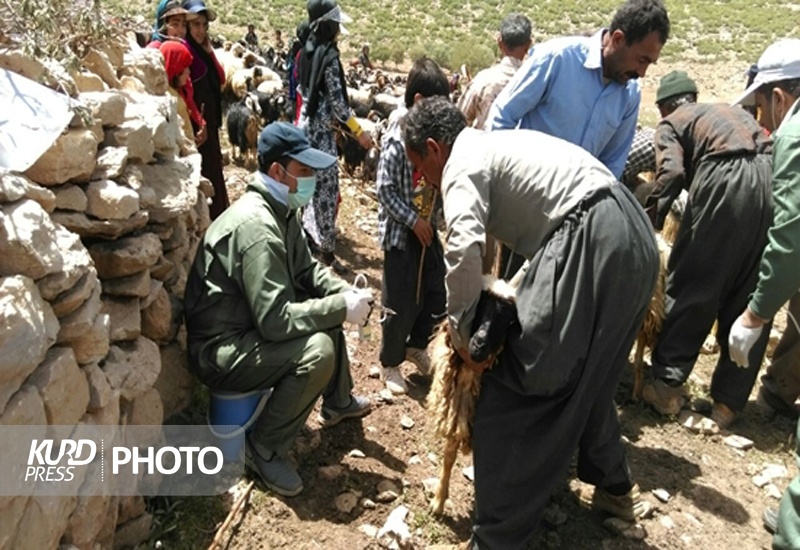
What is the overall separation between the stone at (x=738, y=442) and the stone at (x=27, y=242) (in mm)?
3565

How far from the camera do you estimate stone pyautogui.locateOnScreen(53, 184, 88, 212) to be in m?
2.56

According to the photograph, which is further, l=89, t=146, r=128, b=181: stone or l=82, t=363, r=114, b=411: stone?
l=89, t=146, r=128, b=181: stone

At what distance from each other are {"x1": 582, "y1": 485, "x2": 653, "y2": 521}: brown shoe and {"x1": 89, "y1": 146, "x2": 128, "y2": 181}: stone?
8.18 ft

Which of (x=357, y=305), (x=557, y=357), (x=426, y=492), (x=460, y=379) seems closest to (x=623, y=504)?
(x=426, y=492)

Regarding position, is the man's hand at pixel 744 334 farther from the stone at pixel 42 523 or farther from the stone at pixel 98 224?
the stone at pixel 42 523

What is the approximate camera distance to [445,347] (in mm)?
2932

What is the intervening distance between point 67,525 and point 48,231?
98 cm

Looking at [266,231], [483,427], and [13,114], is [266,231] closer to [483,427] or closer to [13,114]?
[13,114]

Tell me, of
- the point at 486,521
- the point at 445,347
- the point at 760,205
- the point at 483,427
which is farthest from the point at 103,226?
the point at 760,205

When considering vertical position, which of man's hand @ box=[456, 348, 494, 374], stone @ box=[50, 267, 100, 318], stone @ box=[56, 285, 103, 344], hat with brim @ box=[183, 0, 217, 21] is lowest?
man's hand @ box=[456, 348, 494, 374]

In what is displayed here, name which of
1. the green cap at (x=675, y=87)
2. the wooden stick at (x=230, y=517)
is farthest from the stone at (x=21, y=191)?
the green cap at (x=675, y=87)

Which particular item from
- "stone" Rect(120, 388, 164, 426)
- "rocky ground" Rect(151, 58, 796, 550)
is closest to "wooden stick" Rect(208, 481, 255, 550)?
"rocky ground" Rect(151, 58, 796, 550)

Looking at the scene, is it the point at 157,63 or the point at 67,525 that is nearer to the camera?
the point at 67,525

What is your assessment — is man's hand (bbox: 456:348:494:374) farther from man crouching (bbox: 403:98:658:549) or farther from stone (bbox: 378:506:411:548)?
stone (bbox: 378:506:411:548)
